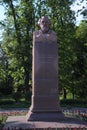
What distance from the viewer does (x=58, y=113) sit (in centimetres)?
1759

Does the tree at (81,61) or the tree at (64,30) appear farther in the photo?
the tree at (81,61)

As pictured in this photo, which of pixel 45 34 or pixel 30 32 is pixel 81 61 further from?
pixel 45 34

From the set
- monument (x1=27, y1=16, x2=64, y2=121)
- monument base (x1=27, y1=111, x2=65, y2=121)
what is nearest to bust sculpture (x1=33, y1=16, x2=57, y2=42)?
monument (x1=27, y1=16, x2=64, y2=121)

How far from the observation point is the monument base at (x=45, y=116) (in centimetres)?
1719

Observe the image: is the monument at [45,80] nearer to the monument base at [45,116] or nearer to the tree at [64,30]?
the monument base at [45,116]

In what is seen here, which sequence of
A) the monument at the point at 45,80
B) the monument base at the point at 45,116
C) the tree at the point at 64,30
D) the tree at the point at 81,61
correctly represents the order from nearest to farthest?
the monument base at the point at 45,116, the monument at the point at 45,80, the tree at the point at 64,30, the tree at the point at 81,61

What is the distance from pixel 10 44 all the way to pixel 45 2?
19.8 feet

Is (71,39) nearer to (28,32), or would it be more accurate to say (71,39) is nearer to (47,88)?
(28,32)

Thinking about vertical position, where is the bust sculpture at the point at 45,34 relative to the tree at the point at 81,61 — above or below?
above

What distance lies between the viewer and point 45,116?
1736cm

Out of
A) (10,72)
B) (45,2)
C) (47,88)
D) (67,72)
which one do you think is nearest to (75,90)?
(67,72)

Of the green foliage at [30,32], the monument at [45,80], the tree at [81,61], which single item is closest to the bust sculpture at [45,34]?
the monument at [45,80]

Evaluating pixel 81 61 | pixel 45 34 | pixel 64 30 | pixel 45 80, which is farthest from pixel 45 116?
pixel 81 61

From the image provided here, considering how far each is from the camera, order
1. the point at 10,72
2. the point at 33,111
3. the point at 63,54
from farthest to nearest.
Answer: the point at 10,72, the point at 63,54, the point at 33,111
